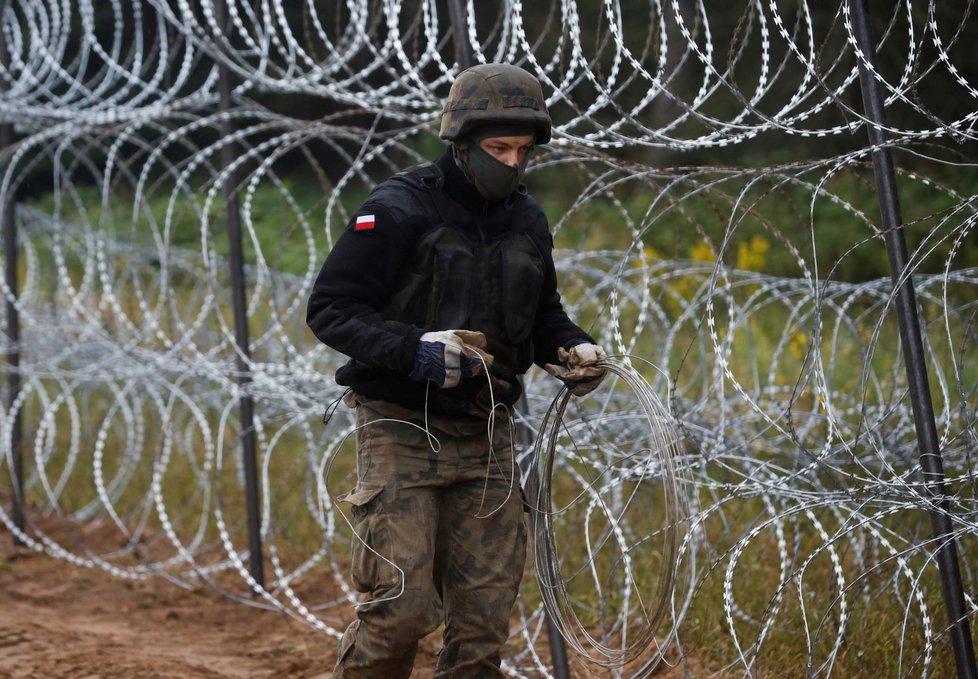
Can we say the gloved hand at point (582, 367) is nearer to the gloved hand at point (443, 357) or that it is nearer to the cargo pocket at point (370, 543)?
the gloved hand at point (443, 357)

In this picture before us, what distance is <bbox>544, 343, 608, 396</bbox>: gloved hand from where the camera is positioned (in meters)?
3.64

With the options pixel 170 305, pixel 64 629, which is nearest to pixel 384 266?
pixel 170 305

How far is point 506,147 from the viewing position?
3.48 metres

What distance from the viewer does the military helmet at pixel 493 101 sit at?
3.43 meters

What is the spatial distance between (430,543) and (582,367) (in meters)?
0.65

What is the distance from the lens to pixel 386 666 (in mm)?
3582

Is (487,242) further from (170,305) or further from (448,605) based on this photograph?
(170,305)

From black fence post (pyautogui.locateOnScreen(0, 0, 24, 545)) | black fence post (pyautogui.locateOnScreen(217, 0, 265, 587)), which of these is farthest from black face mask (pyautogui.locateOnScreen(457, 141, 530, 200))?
black fence post (pyautogui.locateOnScreen(0, 0, 24, 545))

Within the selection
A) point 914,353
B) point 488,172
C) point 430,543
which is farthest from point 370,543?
point 914,353

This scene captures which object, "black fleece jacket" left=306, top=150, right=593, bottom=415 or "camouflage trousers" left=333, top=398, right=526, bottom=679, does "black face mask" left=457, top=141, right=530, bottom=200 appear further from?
"camouflage trousers" left=333, top=398, right=526, bottom=679

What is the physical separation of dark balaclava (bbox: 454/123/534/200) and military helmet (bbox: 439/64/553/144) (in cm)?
3

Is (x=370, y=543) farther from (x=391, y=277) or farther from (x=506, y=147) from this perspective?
(x=506, y=147)

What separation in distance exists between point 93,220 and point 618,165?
Result: 42.1 ft

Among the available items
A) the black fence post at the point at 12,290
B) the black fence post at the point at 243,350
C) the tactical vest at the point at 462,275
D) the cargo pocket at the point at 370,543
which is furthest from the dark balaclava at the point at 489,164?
the black fence post at the point at 12,290
